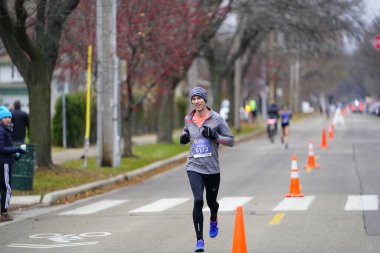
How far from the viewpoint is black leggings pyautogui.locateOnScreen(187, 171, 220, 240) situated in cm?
1050

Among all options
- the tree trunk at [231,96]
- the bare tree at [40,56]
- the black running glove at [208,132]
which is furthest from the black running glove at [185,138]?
the tree trunk at [231,96]

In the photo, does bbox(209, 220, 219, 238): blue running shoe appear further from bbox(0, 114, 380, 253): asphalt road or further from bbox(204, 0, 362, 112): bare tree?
bbox(204, 0, 362, 112): bare tree

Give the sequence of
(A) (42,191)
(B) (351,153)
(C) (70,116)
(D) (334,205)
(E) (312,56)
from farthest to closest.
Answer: (E) (312,56)
(C) (70,116)
(B) (351,153)
(A) (42,191)
(D) (334,205)

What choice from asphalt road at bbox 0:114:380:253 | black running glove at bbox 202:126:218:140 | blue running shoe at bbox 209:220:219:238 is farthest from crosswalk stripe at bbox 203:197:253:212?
black running glove at bbox 202:126:218:140

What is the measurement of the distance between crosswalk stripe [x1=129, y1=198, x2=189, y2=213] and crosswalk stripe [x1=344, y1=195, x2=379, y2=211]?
129 inches

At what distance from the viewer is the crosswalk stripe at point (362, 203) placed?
15.2 m

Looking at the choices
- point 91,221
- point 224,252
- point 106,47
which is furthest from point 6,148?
point 106,47

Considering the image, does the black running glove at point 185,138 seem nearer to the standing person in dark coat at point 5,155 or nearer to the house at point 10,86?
the standing person in dark coat at point 5,155

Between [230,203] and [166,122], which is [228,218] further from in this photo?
[166,122]

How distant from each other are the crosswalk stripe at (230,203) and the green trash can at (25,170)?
3.94 m

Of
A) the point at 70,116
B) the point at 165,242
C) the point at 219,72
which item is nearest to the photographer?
the point at 165,242

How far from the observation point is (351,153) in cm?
3098

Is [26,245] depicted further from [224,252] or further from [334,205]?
[334,205]

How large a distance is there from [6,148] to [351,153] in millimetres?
18910
